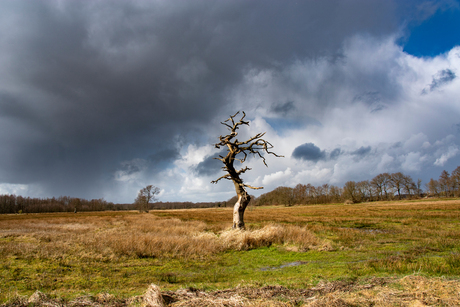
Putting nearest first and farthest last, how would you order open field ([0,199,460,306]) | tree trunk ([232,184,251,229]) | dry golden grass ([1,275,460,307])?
dry golden grass ([1,275,460,307]) < open field ([0,199,460,306]) < tree trunk ([232,184,251,229])

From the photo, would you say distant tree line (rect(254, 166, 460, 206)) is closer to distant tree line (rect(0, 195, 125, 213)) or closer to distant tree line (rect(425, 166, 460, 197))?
distant tree line (rect(425, 166, 460, 197))

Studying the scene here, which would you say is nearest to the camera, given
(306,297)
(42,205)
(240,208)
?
(306,297)

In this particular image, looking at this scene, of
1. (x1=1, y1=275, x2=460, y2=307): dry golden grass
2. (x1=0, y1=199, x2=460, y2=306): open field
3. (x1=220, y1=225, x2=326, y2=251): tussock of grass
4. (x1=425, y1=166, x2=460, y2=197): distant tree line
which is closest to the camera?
(x1=1, y1=275, x2=460, y2=307): dry golden grass

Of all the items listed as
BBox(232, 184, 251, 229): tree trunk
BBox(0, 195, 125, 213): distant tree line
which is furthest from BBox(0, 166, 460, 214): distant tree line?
BBox(232, 184, 251, 229): tree trunk

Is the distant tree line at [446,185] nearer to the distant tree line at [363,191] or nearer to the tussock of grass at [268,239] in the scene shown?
the distant tree line at [363,191]

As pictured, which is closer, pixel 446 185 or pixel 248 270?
pixel 248 270

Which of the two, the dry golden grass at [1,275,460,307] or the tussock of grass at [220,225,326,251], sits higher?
the dry golden grass at [1,275,460,307]

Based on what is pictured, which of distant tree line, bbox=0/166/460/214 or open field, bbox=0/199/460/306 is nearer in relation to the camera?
open field, bbox=0/199/460/306

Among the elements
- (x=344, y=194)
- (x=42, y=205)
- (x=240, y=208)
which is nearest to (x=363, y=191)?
(x=344, y=194)

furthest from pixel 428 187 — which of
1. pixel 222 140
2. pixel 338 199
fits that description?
pixel 222 140

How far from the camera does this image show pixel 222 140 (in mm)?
17438

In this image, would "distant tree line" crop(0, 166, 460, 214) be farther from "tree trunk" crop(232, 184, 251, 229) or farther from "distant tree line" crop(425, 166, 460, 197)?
"tree trunk" crop(232, 184, 251, 229)

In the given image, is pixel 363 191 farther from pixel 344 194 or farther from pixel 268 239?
pixel 268 239

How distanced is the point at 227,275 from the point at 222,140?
1092 centimetres
